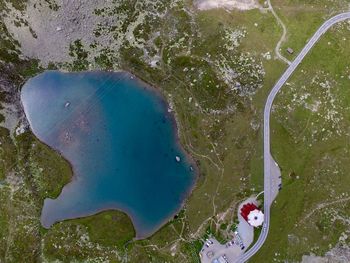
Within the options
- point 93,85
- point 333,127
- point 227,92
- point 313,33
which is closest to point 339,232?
point 333,127

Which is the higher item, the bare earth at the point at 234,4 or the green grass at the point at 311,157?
the bare earth at the point at 234,4

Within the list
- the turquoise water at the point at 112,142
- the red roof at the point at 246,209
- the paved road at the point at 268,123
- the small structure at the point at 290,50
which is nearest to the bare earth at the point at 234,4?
the small structure at the point at 290,50

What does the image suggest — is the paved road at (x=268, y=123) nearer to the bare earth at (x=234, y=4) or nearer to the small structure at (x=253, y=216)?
the small structure at (x=253, y=216)

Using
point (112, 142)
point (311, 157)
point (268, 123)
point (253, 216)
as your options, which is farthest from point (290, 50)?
point (112, 142)

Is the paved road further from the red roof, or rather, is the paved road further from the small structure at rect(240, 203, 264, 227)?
the red roof

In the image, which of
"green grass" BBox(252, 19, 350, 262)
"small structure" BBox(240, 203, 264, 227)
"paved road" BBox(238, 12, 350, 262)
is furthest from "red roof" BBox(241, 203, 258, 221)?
"green grass" BBox(252, 19, 350, 262)

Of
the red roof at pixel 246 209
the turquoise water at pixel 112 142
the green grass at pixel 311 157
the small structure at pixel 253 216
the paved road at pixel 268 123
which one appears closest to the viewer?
the small structure at pixel 253 216
